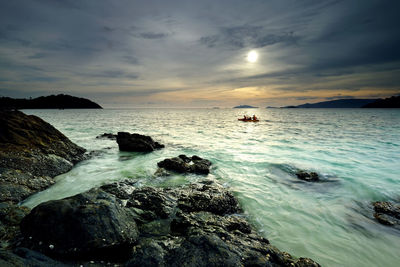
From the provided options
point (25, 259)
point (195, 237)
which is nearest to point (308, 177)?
point (195, 237)

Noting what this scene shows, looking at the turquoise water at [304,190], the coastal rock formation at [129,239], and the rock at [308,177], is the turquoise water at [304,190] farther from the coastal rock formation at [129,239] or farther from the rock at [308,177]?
the coastal rock formation at [129,239]

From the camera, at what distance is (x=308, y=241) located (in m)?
5.20

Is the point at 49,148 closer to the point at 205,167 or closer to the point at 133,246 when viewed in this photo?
the point at 205,167

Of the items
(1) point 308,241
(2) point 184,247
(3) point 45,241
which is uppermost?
(3) point 45,241

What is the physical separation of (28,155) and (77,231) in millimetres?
7644

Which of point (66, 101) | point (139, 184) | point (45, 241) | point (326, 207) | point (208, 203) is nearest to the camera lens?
point (45, 241)

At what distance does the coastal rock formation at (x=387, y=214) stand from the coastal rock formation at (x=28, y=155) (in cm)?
1203

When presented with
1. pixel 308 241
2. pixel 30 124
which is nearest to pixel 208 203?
pixel 308 241

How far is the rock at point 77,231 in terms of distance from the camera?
3.07 m

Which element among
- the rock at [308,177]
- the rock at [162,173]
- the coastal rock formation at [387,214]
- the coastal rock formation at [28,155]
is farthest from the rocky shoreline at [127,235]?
the rock at [308,177]

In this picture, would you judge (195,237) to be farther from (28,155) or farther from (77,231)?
(28,155)

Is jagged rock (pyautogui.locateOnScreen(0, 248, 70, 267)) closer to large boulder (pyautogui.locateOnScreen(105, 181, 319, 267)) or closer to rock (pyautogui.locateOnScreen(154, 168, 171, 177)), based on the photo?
large boulder (pyautogui.locateOnScreen(105, 181, 319, 267))

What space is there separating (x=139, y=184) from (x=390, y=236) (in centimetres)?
888

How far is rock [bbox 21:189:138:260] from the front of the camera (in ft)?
10.1
